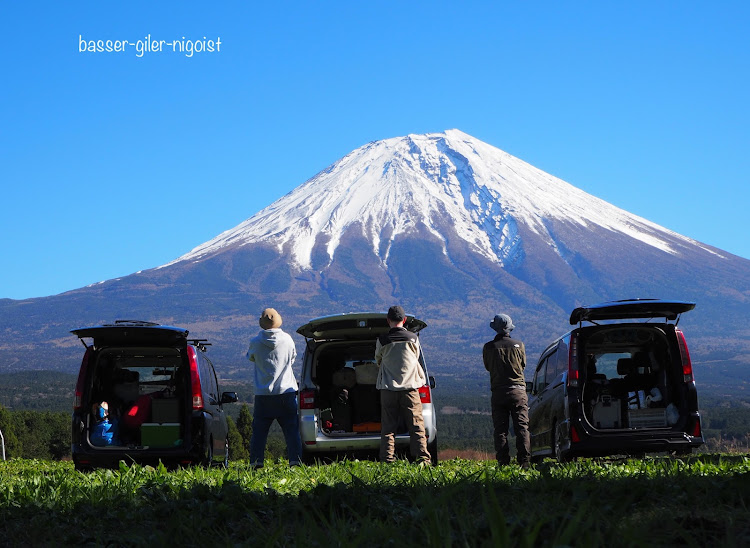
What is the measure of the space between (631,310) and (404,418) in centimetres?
263

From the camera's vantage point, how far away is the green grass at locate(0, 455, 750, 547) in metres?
3.85

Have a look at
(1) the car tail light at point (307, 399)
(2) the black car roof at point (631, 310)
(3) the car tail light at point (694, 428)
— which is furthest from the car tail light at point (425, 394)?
(3) the car tail light at point (694, 428)

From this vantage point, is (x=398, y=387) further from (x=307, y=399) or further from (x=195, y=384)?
(x=195, y=384)

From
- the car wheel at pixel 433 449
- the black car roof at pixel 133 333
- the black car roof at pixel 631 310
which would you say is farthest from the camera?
the car wheel at pixel 433 449

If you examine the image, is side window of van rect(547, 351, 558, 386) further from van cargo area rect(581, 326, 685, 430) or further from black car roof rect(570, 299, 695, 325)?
black car roof rect(570, 299, 695, 325)

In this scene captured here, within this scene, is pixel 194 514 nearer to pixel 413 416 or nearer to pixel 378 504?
pixel 378 504

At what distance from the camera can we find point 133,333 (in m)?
10.8

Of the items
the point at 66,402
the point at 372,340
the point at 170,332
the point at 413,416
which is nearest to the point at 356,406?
the point at 372,340

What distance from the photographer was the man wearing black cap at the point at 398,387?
10.5 metres

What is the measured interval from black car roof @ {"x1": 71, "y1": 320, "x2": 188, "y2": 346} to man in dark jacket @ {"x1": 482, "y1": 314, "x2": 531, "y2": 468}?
3393 mm

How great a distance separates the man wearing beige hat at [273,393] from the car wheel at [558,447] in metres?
2.77

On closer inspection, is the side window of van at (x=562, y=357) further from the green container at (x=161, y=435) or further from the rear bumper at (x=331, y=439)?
the green container at (x=161, y=435)

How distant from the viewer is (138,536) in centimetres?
454

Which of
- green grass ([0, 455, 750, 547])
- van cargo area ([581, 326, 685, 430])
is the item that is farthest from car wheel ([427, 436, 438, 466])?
green grass ([0, 455, 750, 547])
